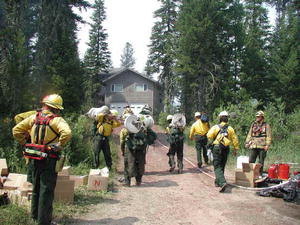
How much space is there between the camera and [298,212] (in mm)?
5871

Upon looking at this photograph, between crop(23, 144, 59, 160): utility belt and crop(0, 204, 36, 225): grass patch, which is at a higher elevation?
crop(23, 144, 59, 160): utility belt

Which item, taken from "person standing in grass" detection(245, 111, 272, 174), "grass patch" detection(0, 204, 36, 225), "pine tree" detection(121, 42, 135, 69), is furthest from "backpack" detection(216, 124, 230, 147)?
"pine tree" detection(121, 42, 135, 69)

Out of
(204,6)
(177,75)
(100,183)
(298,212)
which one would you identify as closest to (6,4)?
(100,183)

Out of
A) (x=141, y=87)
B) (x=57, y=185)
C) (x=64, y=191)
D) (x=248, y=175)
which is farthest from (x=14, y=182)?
(x=141, y=87)

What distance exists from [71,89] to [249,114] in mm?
9820

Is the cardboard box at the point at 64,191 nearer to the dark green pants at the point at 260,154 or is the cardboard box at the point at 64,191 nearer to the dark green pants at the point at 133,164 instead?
the dark green pants at the point at 133,164

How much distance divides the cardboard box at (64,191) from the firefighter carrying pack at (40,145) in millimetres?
1301

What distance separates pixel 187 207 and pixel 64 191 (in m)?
2.53

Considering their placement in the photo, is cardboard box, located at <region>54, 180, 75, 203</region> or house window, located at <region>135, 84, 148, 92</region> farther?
house window, located at <region>135, 84, 148, 92</region>

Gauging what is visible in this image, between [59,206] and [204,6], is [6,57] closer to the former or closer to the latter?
[59,206]

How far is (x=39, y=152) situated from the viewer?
4.44 metres

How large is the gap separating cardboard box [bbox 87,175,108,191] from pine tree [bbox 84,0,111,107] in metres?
31.8

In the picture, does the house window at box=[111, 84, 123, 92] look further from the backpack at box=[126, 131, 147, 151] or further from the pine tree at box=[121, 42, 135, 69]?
the pine tree at box=[121, 42, 135, 69]

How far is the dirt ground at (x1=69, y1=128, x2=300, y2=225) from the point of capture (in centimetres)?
529
